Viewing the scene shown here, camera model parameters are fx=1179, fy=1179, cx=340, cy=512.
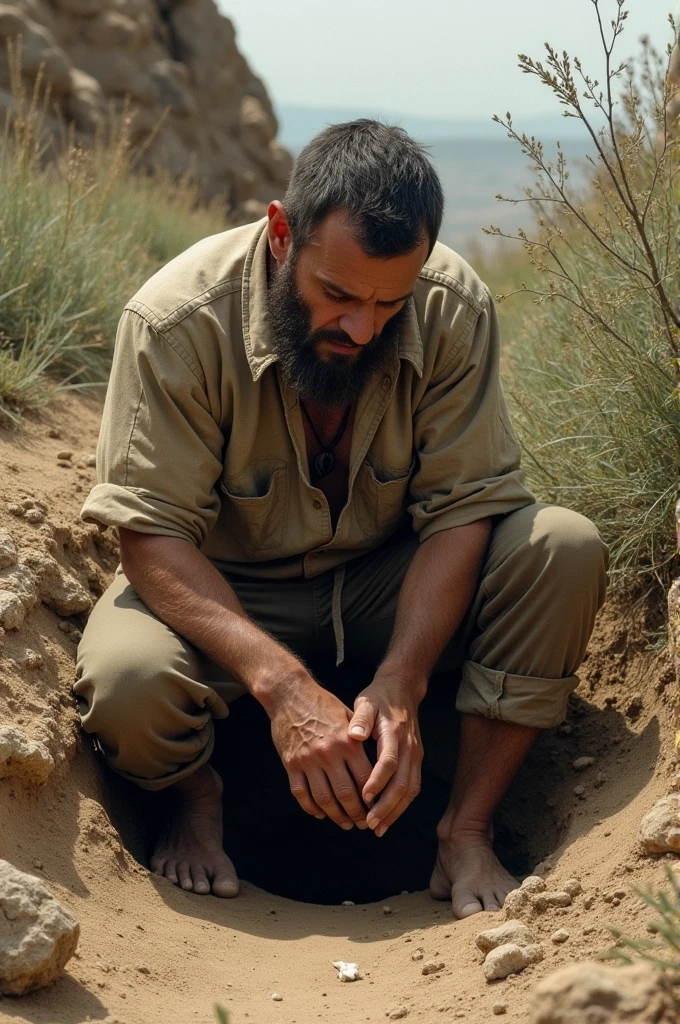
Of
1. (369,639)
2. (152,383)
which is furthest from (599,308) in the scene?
(152,383)

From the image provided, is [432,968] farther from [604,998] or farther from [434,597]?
[604,998]

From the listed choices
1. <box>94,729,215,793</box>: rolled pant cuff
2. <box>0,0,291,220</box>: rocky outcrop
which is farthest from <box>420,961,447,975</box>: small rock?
<box>0,0,291,220</box>: rocky outcrop

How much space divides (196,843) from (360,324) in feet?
4.35

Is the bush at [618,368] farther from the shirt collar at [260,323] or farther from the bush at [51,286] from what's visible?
the bush at [51,286]

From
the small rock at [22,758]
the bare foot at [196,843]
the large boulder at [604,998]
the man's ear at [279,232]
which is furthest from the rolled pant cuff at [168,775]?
the large boulder at [604,998]

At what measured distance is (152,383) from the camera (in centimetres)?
277

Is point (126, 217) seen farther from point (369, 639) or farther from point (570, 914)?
point (570, 914)

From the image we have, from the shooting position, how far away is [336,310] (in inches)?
107

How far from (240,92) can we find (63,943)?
11.4m

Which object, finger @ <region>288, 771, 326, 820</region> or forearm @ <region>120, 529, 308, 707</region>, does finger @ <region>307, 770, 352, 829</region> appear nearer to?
finger @ <region>288, 771, 326, 820</region>

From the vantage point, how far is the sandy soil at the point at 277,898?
2199 mm

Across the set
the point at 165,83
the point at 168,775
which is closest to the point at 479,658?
the point at 168,775

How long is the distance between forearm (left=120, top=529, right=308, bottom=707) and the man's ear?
0.73 m

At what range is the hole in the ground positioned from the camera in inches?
130
